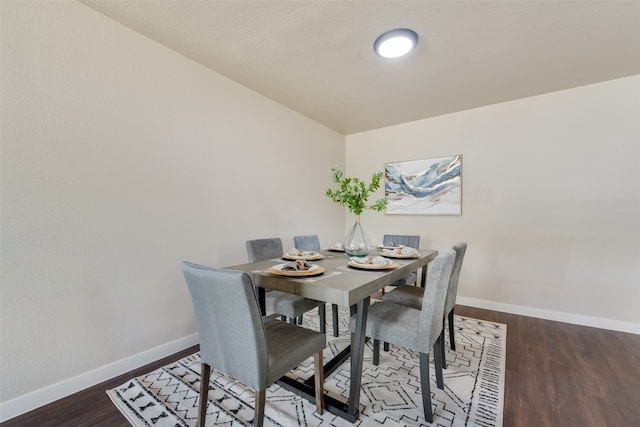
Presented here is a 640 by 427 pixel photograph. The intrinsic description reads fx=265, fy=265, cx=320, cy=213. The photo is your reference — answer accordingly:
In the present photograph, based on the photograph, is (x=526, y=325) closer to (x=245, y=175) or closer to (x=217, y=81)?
(x=245, y=175)

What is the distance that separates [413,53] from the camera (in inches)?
86.5

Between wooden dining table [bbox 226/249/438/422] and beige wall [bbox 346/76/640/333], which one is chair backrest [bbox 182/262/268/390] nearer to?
wooden dining table [bbox 226/249/438/422]

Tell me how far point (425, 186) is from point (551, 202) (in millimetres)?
1336

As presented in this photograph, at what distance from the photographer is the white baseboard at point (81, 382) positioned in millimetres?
1481

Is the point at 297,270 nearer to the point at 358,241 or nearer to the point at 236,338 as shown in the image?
the point at 236,338

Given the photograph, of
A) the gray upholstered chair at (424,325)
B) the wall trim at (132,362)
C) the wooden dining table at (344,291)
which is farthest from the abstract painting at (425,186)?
the gray upholstered chair at (424,325)

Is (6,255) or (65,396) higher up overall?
(6,255)

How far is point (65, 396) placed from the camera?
5.38 feet

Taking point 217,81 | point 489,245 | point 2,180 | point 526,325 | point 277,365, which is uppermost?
point 217,81

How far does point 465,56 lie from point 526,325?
2692mm

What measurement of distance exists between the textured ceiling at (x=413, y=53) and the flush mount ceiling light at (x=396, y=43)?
50 millimetres

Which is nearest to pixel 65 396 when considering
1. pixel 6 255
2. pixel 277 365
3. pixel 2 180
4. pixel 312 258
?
pixel 6 255

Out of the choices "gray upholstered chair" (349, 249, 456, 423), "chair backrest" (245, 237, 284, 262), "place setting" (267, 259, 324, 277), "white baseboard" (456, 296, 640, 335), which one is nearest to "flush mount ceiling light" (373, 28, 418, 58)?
"gray upholstered chair" (349, 249, 456, 423)

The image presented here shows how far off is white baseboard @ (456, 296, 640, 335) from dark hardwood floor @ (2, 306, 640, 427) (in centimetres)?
10
